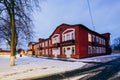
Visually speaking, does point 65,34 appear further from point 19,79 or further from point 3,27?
point 19,79

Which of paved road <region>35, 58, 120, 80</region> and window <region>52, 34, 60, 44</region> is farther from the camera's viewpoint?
window <region>52, 34, 60, 44</region>

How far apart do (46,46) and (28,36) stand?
37426mm

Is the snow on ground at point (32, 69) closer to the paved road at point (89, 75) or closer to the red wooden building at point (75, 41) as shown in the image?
the paved road at point (89, 75)

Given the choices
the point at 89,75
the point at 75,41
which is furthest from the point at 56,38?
the point at 89,75

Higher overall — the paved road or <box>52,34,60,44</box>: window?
<box>52,34,60,44</box>: window

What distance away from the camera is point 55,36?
47.5 m

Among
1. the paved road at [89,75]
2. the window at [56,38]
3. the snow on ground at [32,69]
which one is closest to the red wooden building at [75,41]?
the window at [56,38]

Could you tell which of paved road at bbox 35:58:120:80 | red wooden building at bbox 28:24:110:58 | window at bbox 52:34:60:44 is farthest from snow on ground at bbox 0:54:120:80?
window at bbox 52:34:60:44

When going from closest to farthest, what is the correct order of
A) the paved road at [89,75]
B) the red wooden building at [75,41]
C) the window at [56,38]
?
the paved road at [89,75]
the red wooden building at [75,41]
the window at [56,38]

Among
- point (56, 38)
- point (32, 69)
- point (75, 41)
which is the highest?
point (56, 38)

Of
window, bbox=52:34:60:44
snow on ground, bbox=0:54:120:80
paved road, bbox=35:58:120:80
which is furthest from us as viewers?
window, bbox=52:34:60:44

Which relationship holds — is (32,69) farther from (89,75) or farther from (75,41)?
(75,41)

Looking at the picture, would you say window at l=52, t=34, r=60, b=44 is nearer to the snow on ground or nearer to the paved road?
the snow on ground

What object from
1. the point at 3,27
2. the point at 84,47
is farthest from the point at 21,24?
the point at 84,47
